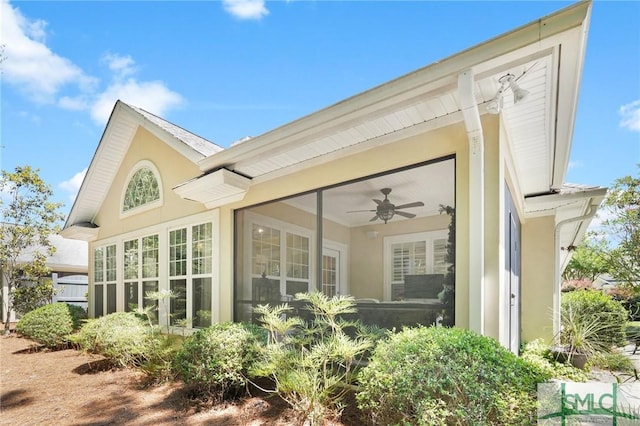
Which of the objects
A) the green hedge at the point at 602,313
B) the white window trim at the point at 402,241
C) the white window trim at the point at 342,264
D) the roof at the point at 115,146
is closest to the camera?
the white window trim at the point at 402,241

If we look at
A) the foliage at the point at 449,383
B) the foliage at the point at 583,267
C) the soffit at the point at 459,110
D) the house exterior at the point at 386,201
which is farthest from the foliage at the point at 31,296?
the foliage at the point at 583,267

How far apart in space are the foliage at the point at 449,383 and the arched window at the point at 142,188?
7.32 metres

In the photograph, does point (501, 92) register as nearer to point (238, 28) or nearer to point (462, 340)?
point (462, 340)

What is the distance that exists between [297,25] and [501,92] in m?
4.46

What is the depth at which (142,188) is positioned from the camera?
9.70 m

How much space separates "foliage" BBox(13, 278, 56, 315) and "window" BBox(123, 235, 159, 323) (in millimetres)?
6995

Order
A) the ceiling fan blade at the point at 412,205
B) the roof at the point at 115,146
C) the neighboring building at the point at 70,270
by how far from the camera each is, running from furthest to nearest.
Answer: the neighboring building at the point at 70,270, the roof at the point at 115,146, the ceiling fan blade at the point at 412,205

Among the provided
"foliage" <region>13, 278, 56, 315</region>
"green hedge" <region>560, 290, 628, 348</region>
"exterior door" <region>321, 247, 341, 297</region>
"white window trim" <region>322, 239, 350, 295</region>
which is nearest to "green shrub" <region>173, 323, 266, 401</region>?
"exterior door" <region>321, 247, 341, 297</region>

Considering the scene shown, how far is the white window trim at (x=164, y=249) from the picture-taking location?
287 inches

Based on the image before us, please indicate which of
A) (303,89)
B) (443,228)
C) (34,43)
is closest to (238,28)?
(303,89)

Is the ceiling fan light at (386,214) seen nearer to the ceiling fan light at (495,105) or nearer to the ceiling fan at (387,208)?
the ceiling fan at (387,208)

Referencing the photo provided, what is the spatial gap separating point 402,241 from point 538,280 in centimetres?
356

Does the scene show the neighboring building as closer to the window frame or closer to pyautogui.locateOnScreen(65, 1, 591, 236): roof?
the window frame

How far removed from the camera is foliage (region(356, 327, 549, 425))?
9.99ft
